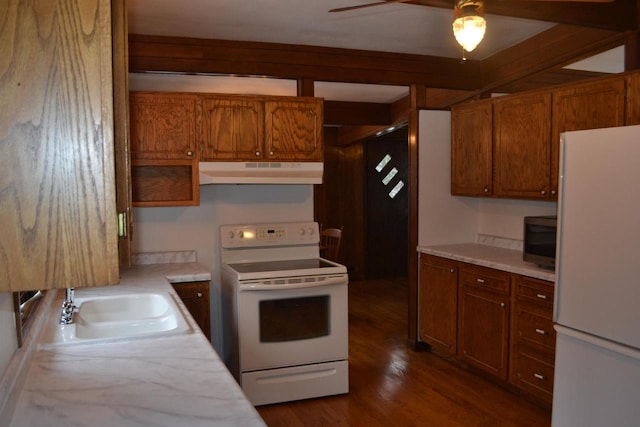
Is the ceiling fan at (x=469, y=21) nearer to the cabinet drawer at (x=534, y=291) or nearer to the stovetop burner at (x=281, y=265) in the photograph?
the cabinet drawer at (x=534, y=291)

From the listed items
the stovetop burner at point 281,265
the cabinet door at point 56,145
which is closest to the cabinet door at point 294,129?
the stovetop burner at point 281,265

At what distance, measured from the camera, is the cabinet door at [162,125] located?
11.1 feet

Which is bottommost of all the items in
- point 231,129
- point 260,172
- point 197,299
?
point 197,299

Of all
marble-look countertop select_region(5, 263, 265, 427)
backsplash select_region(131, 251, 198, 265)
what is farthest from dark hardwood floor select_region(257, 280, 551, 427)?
marble-look countertop select_region(5, 263, 265, 427)

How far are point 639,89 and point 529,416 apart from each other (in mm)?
1987

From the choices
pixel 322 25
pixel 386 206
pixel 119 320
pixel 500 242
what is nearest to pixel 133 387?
pixel 119 320

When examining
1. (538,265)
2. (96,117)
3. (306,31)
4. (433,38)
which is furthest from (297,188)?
(96,117)

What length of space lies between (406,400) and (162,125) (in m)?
2.43

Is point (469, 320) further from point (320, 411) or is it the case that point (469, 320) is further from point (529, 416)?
point (320, 411)

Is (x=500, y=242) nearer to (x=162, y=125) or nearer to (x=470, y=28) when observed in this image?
(x=470, y=28)

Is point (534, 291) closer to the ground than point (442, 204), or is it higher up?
closer to the ground

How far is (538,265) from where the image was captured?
329 cm

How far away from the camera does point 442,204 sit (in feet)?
14.5

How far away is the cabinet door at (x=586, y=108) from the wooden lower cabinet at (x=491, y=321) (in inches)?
28.7
